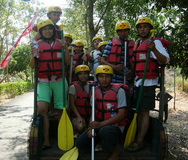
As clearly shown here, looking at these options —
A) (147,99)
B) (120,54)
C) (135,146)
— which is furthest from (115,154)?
(120,54)

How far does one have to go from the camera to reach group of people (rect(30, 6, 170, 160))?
3477 millimetres

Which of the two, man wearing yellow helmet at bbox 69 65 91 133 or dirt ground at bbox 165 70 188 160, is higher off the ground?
man wearing yellow helmet at bbox 69 65 91 133

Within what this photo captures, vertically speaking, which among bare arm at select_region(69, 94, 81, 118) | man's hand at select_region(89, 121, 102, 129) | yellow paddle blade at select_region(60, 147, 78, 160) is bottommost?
yellow paddle blade at select_region(60, 147, 78, 160)

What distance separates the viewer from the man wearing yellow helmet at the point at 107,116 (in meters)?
3.28

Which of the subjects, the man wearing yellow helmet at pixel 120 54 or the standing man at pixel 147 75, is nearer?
the standing man at pixel 147 75

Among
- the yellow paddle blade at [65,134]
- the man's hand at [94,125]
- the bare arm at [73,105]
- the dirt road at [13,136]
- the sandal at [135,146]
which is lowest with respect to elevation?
the dirt road at [13,136]

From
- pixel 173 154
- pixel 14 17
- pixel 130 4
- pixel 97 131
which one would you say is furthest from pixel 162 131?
pixel 14 17

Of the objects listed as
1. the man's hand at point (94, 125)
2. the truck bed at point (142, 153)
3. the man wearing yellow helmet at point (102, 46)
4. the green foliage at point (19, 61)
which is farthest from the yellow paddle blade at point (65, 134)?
the green foliage at point (19, 61)

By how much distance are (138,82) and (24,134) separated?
5.22 m

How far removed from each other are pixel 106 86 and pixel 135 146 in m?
0.94

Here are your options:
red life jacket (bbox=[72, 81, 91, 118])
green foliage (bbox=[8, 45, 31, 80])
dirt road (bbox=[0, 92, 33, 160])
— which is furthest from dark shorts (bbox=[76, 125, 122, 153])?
green foliage (bbox=[8, 45, 31, 80])

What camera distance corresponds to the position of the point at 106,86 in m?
3.73

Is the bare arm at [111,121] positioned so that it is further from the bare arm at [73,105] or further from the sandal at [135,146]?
the bare arm at [73,105]

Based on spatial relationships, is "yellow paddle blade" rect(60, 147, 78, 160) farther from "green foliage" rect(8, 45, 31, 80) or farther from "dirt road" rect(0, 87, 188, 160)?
"green foliage" rect(8, 45, 31, 80)
